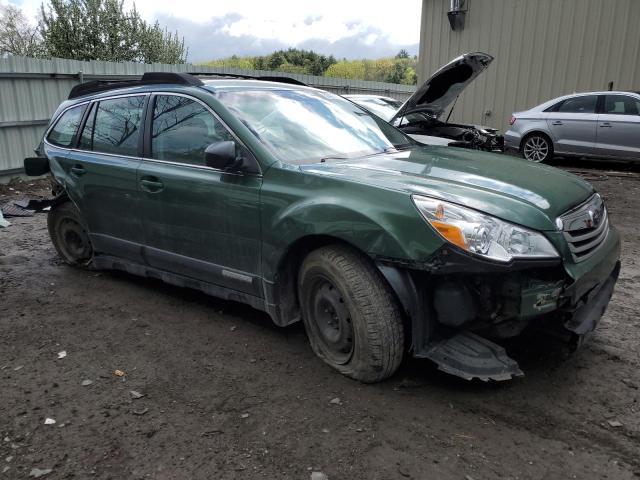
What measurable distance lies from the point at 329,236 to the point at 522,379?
1.33 meters

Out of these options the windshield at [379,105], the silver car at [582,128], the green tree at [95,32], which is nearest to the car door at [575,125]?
the silver car at [582,128]

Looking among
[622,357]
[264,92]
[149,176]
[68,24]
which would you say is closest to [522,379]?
[622,357]

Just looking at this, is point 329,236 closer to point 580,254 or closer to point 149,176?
point 580,254

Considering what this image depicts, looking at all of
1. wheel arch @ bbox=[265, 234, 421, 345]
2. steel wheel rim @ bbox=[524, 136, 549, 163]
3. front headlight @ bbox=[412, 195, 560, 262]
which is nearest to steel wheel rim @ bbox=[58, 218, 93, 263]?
wheel arch @ bbox=[265, 234, 421, 345]

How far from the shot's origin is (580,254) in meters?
2.76

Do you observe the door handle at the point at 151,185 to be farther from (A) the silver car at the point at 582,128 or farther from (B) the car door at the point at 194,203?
(A) the silver car at the point at 582,128

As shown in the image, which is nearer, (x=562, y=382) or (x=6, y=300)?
(x=562, y=382)

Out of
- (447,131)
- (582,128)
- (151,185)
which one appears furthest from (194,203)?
(582,128)

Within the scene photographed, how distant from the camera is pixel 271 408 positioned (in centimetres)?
279

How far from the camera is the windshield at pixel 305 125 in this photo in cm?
339

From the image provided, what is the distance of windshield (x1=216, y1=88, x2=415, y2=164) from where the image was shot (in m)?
3.39

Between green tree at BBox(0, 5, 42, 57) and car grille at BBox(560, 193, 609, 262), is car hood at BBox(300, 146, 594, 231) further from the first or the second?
green tree at BBox(0, 5, 42, 57)

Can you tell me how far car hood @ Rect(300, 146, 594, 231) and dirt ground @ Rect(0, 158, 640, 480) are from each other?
96cm

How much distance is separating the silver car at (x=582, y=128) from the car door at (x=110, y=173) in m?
9.21
